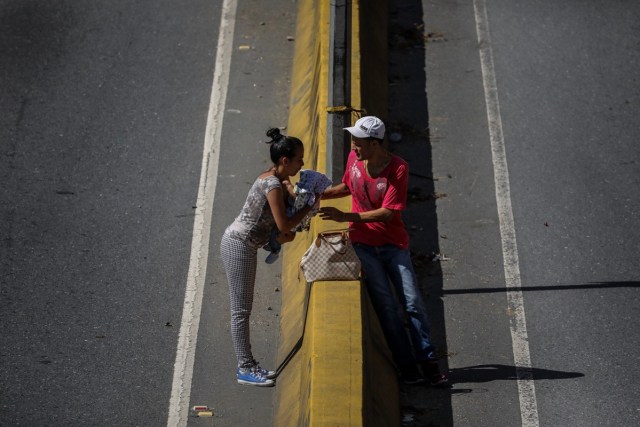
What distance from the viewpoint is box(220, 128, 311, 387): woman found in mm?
7738

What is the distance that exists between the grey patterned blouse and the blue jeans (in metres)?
0.80

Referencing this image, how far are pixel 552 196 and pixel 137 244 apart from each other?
441cm

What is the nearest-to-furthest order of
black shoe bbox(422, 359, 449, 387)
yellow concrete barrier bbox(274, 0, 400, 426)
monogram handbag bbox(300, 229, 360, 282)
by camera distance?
yellow concrete barrier bbox(274, 0, 400, 426) < monogram handbag bbox(300, 229, 360, 282) < black shoe bbox(422, 359, 449, 387)

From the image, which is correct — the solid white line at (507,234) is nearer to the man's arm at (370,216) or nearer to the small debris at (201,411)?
the man's arm at (370,216)

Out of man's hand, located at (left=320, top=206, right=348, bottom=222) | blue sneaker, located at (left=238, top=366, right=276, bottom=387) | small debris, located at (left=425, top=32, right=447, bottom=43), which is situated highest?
small debris, located at (left=425, top=32, right=447, bottom=43)

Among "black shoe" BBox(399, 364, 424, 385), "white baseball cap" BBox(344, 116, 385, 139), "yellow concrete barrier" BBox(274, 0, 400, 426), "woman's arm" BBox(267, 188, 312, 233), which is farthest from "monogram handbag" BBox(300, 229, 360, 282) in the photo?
"black shoe" BBox(399, 364, 424, 385)

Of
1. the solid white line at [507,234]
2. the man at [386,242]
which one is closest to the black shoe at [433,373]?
the man at [386,242]

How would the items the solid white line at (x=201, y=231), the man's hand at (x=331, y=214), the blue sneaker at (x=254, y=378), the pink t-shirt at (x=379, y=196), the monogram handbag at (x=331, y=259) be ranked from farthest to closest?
1. the solid white line at (x=201, y=231)
2. the blue sneaker at (x=254, y=378)
3. the pink t-shirt at (x=379, y=196)
4. the monogram handbag at (x=331, y=259)
5. the man's hand at (x=331, y=214)

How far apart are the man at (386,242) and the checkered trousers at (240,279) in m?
0.84

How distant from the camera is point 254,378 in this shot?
28.4 feet

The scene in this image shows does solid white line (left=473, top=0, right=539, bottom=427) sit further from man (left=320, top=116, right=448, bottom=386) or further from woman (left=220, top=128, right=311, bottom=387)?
woman (left=220, top=128, right=311, bottom=387)

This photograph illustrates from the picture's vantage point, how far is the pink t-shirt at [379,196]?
8.06 meters

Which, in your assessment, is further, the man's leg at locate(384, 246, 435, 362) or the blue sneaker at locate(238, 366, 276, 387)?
the blue sneaker at locate(238, 366, 276, 387)

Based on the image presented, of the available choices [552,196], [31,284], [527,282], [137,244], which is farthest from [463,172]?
[31,284]
